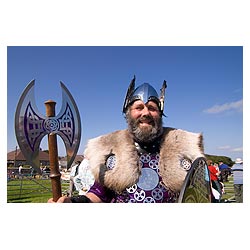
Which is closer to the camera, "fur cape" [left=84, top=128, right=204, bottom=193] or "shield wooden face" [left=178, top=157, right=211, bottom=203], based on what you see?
"shield wooden face" [left=178, top=157, right=211, bottom=203]

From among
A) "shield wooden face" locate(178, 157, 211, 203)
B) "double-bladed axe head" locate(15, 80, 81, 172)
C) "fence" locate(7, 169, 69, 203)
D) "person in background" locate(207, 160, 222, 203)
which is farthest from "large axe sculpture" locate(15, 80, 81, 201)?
"fence" locate(7, 169, 69, 203)

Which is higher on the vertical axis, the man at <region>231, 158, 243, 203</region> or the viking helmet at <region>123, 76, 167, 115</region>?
the viking helmet at <region>123, 76, 167, 115</region>

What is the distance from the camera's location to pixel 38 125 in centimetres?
263

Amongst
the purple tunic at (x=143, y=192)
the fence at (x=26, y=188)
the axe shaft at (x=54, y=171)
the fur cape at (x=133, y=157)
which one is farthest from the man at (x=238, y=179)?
the axe shaft at (x=54, y=171)

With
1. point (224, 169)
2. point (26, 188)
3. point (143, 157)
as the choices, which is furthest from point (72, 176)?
point (224, 169)

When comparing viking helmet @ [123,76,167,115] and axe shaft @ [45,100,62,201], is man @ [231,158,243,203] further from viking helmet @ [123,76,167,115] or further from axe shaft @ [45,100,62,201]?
axe shaft @ [45,100,62,201]

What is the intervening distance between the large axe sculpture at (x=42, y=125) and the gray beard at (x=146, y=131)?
469mm

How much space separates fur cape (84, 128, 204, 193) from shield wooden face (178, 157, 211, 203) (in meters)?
0.11

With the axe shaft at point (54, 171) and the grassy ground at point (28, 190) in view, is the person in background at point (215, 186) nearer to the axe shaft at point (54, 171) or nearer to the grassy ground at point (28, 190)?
the axe shaft at point (54, 171)

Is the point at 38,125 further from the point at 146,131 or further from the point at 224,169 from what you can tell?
the point at 224,169

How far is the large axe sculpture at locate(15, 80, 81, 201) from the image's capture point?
8.41ft

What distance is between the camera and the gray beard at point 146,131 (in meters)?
2.56
